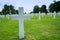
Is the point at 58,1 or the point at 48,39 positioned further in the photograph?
the point at 58,1

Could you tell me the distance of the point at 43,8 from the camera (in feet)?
273

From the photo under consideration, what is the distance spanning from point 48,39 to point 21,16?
1618 millimetres

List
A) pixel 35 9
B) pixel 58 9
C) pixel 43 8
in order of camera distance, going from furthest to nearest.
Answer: pixel 35 9 → pixel 43 8 → pixel 58 9

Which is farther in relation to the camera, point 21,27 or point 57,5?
point 57,5

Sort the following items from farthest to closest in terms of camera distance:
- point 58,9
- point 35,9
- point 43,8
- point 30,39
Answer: point 35,9, point 43,8, point 58,9, point 30,39

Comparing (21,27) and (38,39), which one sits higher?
(21,27)

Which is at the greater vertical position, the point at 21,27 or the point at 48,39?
the point at 21,27

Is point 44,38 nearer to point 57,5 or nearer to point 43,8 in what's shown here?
point 57,5

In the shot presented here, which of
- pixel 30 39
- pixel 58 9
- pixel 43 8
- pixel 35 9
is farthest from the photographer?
pixel 35 9

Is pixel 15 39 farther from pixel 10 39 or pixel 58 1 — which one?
pixel 58 1

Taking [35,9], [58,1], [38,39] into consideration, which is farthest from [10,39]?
[35,9]

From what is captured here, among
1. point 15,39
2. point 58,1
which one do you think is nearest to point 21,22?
point 15,39

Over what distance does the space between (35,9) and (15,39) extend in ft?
273

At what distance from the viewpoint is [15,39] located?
8.18 meters
